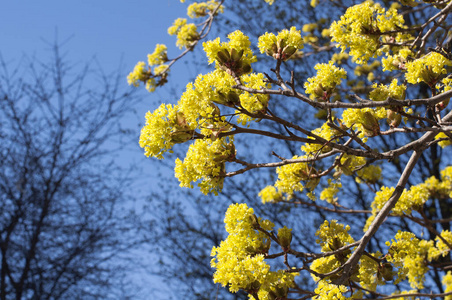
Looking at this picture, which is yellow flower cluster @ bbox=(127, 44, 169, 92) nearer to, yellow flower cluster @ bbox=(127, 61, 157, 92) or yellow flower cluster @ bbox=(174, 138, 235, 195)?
yellow flower cluster @ bbox=(127, 61, 157, 92)

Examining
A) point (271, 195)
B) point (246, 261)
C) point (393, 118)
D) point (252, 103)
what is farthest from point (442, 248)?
point (252, 103)

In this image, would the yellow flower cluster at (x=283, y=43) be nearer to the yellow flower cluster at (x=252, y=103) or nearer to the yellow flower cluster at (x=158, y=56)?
the yellow flower cluster at (x=252, y=103)

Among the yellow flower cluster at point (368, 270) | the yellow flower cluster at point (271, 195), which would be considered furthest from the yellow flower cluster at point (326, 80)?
the yellow flower cluster at point (271, 195)

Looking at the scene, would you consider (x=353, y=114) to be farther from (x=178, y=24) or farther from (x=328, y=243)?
(x=178, y=24)

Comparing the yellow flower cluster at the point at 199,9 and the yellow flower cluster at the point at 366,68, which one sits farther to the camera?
the yellow flower cluster at the point at 366,68

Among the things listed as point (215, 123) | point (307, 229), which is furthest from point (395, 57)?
point (307, 229)

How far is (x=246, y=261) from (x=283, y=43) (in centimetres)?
102

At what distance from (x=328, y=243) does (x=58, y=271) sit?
465cm

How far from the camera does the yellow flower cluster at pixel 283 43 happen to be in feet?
7.20

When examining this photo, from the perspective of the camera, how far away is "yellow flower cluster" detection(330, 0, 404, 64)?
2756 mm

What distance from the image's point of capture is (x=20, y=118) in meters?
6.86

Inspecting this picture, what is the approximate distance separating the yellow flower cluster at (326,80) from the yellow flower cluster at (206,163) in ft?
1.86

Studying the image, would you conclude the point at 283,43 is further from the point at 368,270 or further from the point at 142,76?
the point at 142,76

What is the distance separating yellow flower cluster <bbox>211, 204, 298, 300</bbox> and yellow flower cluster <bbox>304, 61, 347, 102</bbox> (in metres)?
0.69
